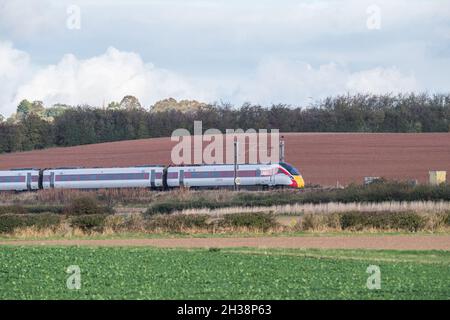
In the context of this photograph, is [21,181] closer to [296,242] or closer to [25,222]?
[25,222]

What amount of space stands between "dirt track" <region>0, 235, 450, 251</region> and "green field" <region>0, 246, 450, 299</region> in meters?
1.93

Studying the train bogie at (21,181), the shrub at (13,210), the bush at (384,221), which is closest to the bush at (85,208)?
the shrub at (13,210)

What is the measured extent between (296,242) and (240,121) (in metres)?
77.2

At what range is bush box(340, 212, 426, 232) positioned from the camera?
3572cm


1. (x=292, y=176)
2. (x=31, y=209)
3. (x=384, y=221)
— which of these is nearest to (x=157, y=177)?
(x=292, y=176)

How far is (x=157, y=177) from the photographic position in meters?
68.8

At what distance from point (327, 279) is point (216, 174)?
45.7 metres

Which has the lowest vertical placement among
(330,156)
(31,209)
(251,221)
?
(31,209)

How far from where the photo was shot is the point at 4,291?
18.1 meters

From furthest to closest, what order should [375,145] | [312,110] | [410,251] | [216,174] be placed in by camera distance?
[312,110], [375,145], [216,174], [410,251]

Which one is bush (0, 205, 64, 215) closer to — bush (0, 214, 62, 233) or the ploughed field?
bush (0, 214, 62, 233)

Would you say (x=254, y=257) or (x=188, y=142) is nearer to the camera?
(x=254, y=257)

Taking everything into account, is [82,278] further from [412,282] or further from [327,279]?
[412,282]
